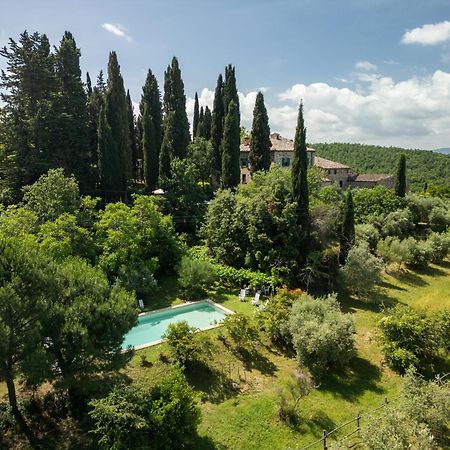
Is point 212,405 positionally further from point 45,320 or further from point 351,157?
point 351,157

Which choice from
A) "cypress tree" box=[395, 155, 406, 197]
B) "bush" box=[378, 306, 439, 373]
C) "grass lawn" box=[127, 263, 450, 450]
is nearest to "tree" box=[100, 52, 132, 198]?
"grass lawn" box=[127, 263, 450, 450]

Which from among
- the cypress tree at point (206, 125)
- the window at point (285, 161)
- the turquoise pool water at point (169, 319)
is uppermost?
the cypress tree at point (206, 125)

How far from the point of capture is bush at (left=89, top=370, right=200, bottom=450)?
9.34 metres

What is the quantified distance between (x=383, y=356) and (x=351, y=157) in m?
122

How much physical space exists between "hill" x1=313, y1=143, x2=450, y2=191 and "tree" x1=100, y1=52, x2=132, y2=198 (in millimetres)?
79700

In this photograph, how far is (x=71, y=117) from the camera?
3106 cm

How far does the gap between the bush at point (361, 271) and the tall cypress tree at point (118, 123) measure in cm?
2173

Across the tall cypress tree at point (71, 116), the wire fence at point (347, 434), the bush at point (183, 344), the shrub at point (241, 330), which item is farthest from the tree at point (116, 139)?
the wire fence at point (347, 434)

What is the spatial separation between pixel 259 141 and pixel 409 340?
26297 mm

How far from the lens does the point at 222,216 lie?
26.1m

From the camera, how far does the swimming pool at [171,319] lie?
17.4 meters

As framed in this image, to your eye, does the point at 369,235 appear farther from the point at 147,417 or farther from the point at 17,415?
the point at 17,415

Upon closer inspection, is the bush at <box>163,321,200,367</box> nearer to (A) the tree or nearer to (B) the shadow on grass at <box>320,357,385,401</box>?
(B) the shadow on grass at <box>320,357,385,401</box>

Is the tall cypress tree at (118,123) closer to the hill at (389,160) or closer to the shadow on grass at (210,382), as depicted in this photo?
the shadow on grass at (210,382)
